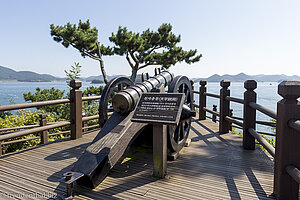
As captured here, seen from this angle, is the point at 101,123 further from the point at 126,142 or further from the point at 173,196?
the point at 173,196

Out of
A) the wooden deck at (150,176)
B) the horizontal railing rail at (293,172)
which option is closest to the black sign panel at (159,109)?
the wooden deck at (150,176)

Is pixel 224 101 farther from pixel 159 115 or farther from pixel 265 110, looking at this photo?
pixel 159 115

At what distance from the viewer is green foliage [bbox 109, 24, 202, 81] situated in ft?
49.8

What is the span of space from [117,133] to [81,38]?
41.4 feet

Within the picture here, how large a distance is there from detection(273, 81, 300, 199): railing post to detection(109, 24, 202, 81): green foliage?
44.0 feet

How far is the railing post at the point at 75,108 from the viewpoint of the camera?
419 cm

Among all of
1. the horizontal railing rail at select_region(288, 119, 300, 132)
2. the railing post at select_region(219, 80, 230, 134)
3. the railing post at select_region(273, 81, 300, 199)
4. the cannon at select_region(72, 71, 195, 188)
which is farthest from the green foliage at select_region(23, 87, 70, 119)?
the horizontal railing rail at select_region(288, 119, 300, 132)

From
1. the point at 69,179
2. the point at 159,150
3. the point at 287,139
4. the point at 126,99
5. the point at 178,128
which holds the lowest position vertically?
the point at 69,179

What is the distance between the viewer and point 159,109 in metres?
2.55

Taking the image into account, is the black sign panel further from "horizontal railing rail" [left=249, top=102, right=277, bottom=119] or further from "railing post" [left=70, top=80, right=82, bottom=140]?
"railing post" [left=70, top=80, right=82, bottom=140]

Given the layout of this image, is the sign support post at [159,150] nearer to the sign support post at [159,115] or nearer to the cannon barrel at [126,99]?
the sign support post at [159,115]

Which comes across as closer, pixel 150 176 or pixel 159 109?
pixel 159 109

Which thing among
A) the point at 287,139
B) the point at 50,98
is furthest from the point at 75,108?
the point at 50,98

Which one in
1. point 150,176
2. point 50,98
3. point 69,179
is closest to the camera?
point 69,179
